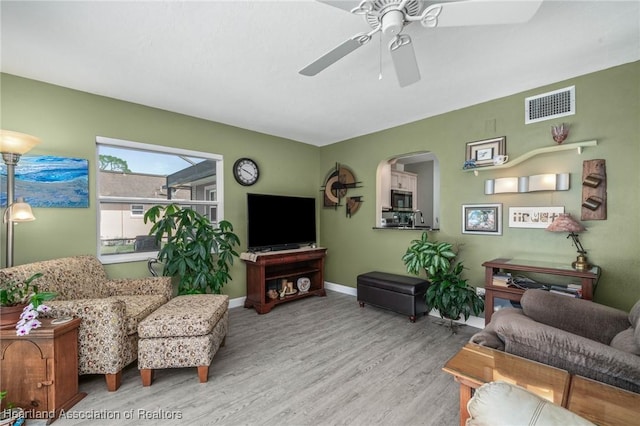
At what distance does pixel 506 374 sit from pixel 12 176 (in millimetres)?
3704

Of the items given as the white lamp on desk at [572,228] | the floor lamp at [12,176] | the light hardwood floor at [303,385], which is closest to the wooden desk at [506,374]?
the light hardwood floor at [303,385]

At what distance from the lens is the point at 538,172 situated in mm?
2729

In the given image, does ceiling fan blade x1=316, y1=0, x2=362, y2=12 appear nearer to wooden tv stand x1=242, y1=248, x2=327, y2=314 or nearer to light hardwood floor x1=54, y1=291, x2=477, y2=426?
light hardwood floor x1=54, y1=291, x2=477, y2=426

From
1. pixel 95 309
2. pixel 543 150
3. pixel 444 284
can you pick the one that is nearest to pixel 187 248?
pixel 95 309

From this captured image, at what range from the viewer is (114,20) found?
1.80 metres

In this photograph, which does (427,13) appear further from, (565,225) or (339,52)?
(565,225)

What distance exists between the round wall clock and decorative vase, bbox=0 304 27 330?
8.52ft

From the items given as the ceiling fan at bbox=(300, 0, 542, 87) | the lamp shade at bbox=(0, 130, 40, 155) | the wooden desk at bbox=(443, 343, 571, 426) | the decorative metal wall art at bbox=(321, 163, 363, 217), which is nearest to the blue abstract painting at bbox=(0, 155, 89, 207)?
the lamp shade at bbox=(0, 130, 40, 155)

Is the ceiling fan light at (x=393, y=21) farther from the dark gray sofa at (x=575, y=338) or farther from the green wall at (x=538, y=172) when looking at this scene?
the green wall at (x=538, y=172)

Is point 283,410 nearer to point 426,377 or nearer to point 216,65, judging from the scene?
point 426,377

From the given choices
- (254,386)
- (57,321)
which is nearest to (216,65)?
(57,321)

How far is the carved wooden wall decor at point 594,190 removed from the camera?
2.39 m

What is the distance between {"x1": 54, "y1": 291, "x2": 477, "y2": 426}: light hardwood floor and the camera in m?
1.74

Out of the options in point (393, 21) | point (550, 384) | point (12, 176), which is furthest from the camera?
point (12, 176)
